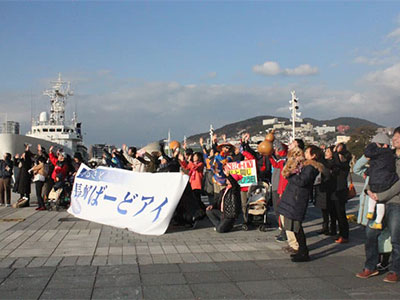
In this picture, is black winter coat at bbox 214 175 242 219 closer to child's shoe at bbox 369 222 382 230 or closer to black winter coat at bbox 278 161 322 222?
black winter coat at bbox 278 161 322 222

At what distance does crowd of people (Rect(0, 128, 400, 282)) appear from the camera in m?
5.38

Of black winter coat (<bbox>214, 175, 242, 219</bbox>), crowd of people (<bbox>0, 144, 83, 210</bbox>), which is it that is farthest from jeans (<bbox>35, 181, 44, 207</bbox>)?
black winter coat (<bbox>214, 175, 242, 219</bbox>)

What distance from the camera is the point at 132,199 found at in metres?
8.43

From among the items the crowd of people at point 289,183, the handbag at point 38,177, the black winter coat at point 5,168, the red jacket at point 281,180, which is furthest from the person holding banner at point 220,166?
the black winter coat at point 5,168

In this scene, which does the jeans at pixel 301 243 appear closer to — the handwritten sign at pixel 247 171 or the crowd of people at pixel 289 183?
the crowd of people at pixel 289 183

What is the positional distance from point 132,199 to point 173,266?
2835 mm

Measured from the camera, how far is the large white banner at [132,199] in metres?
8.13

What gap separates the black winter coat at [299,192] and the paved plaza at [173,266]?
2.50ft

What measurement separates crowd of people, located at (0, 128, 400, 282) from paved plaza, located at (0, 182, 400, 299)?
369 mm

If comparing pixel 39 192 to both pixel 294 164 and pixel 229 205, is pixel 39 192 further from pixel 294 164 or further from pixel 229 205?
pixel 294 164

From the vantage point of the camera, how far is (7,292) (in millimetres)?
4633

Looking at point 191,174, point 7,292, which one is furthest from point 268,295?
point 191,174

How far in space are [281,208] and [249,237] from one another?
1.98m

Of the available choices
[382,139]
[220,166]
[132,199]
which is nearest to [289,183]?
[382,139]
